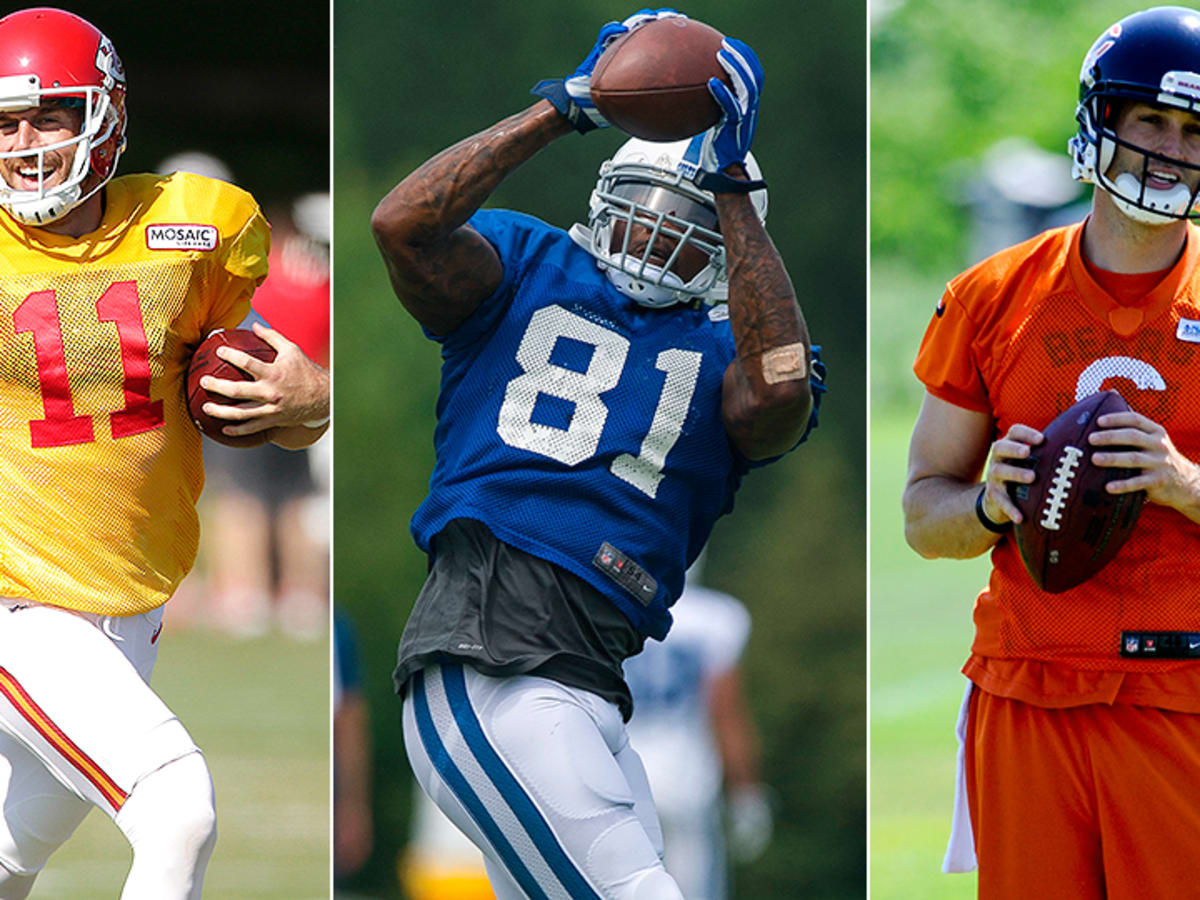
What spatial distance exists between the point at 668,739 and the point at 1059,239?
73.7 inches

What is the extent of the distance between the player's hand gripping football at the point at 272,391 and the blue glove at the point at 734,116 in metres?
0.88

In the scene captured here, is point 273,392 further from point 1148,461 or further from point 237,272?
point 1148,461

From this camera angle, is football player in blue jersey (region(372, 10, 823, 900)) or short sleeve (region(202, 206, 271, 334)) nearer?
football player in blue jersey (region(372, 10, 823, 900))

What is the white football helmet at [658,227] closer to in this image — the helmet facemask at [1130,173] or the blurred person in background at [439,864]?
the helmet facemask at [1130,173]

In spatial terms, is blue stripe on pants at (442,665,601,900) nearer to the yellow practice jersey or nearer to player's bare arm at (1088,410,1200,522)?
the yellow practice jersey

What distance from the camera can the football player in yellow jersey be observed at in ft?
9.58

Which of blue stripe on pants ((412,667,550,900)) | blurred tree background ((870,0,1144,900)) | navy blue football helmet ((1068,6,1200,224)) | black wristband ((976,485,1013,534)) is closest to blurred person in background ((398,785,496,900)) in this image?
blue stripe on pants ((412,667,550,900))

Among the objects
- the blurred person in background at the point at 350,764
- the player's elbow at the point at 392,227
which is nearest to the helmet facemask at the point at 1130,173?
the player's elbow at the point at 392,227

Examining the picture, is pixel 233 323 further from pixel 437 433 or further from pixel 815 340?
pixel 815 340

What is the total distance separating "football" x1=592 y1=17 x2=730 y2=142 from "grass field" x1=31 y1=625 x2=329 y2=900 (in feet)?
8.32

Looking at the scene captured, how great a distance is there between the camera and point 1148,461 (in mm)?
2453

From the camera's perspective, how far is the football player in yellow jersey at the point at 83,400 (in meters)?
2.92

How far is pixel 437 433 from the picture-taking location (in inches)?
116

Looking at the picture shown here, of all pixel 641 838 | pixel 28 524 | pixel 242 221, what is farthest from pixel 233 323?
pixel 641 838
